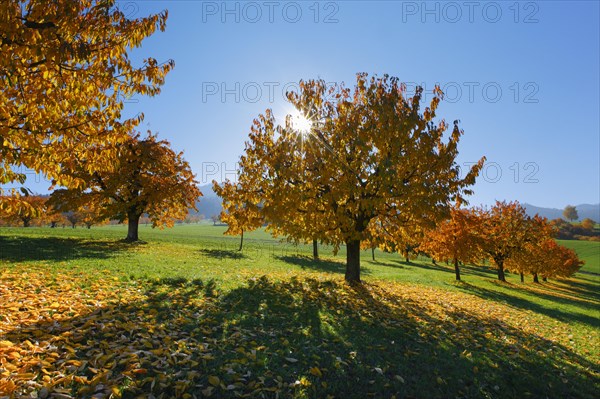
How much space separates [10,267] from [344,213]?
43.8 feet

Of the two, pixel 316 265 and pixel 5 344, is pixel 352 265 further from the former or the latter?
pixel 5 344

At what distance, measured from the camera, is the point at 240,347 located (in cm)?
657

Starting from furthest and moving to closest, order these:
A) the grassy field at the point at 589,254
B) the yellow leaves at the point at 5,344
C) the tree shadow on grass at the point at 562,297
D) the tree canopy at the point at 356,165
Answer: the grassy field at the point at 589,254 < the tree shadow on grass at the point at 562,297 < the tree canopy at the point at 356,165 < the yellow leaves at the point at 5,344

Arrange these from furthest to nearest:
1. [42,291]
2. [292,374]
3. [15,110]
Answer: [42,291] < [15,110] < [292,374]

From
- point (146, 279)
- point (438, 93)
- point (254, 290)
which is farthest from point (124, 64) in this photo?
point (438, 93)

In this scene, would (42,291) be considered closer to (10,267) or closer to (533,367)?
(10,267)

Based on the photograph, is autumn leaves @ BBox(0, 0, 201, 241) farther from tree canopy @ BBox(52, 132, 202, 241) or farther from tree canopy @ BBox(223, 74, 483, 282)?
tree canopy @ BBox(52, 132, 202, 241)

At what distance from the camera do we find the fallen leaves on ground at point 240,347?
5.01m

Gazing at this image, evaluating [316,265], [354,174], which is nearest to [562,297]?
[316,265]

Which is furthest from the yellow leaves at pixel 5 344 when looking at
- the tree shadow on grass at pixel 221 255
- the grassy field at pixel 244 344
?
the tree shadow on grass at pixel 221 255

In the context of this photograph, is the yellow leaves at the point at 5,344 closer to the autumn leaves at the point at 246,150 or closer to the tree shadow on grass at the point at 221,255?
the autumn leaves at the point at 246,150

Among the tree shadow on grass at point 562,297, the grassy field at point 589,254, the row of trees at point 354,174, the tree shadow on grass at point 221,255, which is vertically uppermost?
the row of trees at point 354,174

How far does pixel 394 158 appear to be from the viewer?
12.9 meters

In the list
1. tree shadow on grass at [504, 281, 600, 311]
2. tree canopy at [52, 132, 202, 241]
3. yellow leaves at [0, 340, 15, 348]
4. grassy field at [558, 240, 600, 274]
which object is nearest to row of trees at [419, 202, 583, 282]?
tree shadow on grass at [504, 281, 600, 311]
